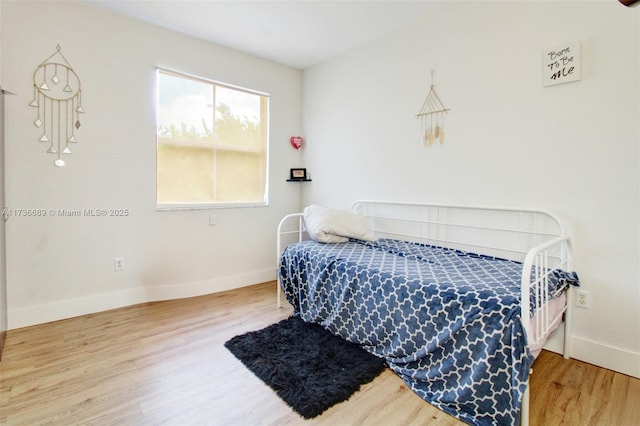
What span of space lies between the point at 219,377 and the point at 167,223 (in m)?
1.60

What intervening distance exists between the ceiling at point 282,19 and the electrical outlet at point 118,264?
1971mm

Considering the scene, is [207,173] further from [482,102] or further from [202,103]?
[482,102]

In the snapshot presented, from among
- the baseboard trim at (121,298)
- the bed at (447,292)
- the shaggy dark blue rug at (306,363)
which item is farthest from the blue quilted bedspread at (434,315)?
the baseboard trim at (121,298)

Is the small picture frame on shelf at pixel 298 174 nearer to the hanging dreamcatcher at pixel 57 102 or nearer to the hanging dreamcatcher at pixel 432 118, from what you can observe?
the hanging dreamcatcher at pixel 432 118

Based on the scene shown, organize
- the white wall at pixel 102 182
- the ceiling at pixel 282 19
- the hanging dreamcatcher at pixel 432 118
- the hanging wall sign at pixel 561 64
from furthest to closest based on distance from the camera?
1. the hanging dreamcatcher at pixel 432 118
2. the ceiling at pixel 282 19
3. the white wall at pixel 102 182
4. the hanging wall sign at pixel 561 64

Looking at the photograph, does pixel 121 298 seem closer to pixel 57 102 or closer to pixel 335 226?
pixel 57 102

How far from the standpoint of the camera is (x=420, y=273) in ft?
5.77

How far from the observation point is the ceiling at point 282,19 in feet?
7.60

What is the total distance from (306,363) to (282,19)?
8.34 feet

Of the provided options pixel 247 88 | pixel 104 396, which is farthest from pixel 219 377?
pixel 247 88

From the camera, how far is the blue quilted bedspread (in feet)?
4.24

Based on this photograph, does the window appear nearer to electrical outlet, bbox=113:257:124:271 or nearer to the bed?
electrical outlet, bbox=113:257:124:271

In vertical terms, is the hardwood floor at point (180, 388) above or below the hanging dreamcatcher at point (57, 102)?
below

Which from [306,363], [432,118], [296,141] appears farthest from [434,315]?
[296,141]
